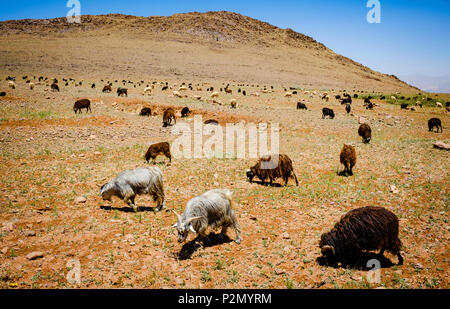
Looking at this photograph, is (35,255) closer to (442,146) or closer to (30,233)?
(30,233)

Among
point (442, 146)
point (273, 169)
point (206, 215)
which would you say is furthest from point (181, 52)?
point (206, 215)

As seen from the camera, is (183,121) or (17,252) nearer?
(17,252)

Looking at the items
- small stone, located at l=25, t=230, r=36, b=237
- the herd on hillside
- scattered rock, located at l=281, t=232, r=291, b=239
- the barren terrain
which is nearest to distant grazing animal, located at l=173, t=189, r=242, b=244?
the herd on hillside

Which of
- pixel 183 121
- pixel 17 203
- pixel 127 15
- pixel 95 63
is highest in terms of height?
pixel 127 15

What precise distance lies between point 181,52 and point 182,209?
8684 cm

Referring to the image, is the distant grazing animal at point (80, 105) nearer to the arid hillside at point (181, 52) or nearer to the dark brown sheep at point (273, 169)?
the dark brown sheep at point (273, 169)

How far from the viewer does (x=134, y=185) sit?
7.98 meters

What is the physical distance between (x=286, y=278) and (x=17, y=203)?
8.46 metres

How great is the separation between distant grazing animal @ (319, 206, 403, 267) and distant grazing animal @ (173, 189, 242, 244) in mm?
2298

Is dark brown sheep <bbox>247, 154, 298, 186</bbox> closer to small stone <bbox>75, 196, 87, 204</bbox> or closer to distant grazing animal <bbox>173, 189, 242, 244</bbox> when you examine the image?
distant grazing animal <bbox>173, 189, 242, 244</bbox>

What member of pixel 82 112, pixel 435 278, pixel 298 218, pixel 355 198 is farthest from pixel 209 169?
pixel 82 112

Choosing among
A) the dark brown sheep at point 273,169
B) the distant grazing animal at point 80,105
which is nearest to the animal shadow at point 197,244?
the dark brown sheep at point 273,169

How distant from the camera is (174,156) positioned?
550 inches

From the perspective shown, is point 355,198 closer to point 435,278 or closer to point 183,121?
point 435,278
